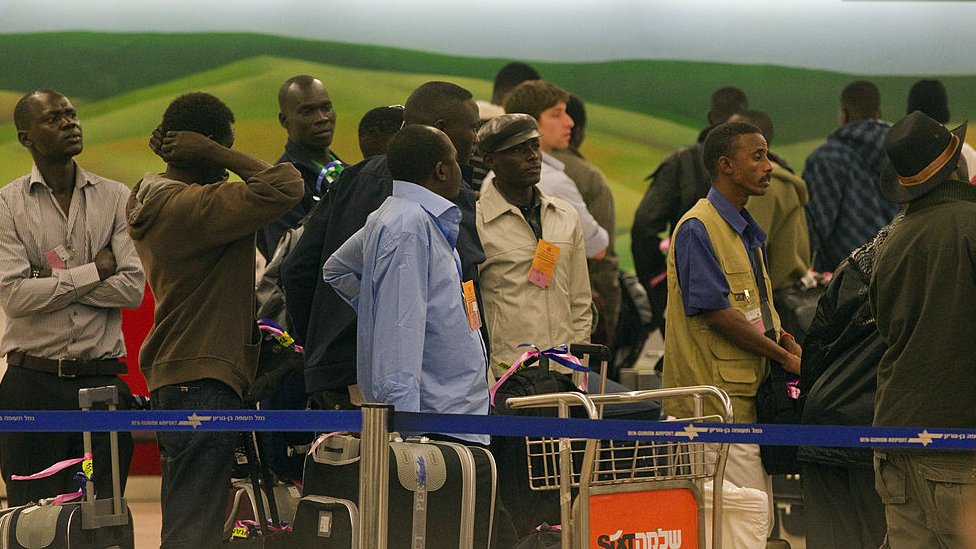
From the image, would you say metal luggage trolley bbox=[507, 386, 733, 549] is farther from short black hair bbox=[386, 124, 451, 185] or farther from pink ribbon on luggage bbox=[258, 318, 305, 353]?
pink ribbon on luggage bbox=[258, 318, 305, 353]

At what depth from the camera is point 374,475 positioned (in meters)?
3.80

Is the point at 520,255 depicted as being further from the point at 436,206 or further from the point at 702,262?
the point at 436,206

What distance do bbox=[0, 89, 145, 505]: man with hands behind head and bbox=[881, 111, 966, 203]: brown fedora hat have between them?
2540mm

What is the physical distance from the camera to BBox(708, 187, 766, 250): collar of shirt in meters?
5.02

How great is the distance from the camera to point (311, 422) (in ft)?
12.5

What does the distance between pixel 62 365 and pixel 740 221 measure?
235 centimetres

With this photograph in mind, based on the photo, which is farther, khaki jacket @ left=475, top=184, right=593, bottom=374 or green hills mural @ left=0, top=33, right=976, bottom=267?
green hills mural @ left=0, top=33, right=976, bottom=267

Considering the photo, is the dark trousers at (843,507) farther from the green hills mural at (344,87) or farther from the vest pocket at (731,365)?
the green hills mural at (344,87)

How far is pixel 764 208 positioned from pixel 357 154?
3256mm

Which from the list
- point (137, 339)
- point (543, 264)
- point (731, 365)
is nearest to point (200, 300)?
point (543, 264)

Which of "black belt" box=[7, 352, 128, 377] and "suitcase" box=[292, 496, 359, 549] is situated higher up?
"black belt" box=[7, 352, 128, 377]

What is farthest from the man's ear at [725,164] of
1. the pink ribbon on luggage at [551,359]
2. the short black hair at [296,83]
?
the short black hair at [296,83]

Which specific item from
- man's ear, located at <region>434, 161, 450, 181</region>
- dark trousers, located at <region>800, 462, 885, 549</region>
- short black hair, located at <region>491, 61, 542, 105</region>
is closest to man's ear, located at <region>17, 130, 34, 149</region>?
man's ear, located at <region>434, 161, 450, 181</region>

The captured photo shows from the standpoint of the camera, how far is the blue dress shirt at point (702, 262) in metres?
4.86
